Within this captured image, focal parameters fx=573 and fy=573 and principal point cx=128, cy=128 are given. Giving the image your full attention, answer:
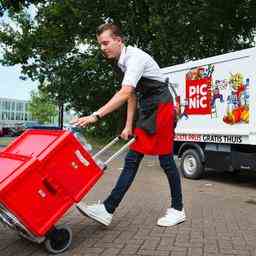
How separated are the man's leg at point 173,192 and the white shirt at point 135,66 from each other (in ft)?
2.76

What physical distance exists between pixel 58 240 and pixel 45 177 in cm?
60

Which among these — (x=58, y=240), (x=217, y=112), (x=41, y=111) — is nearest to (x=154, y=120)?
(x=58, y=240)

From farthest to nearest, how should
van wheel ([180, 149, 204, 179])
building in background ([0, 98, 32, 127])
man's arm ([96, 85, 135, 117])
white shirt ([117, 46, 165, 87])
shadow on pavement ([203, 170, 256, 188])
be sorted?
building in background ([0, 98, 32, 127]) → van wheel ([180, 149, 204, 179]) → shadow on pavement ([203, 170, 256, 188]) → white shirt ([117, 46, 165, 87]) → man's arm ([96, 85, 135, 117])

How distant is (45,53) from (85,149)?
27.9 meters

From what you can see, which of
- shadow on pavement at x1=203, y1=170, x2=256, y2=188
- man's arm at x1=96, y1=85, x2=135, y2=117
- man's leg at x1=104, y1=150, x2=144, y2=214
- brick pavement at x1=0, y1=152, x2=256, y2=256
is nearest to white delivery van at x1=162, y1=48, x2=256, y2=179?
shadow on pavement at x1=203, y1=170, x2=256, y2=188

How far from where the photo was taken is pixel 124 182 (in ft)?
19.0

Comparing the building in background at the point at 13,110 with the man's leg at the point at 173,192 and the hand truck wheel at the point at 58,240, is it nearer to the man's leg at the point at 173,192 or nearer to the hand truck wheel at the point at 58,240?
the man's leg at the point at 173,192

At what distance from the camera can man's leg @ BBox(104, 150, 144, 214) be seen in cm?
572

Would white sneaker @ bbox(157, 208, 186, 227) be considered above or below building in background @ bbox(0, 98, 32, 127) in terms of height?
above

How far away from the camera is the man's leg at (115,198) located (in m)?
5.57

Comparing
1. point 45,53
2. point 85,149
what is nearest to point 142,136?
point 85,149

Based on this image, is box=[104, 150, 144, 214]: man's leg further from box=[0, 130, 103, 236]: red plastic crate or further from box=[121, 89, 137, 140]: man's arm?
box=[0, 130, 103, 236]: red plastic crate

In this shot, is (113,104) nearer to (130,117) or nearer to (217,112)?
(130,117)

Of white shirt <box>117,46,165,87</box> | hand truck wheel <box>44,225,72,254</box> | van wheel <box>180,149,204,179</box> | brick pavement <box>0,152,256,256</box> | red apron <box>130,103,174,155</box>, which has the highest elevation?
white shirt <box>117,46,165,87</box>
